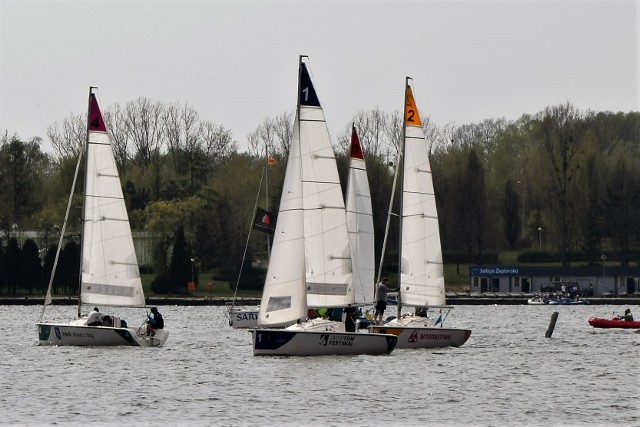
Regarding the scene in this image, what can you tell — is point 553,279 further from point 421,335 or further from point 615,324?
point 421,335

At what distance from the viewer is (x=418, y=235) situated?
51062 mm

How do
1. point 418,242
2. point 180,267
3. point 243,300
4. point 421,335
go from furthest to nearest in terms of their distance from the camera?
point 180,267 → point 243,300 → point 418,242 → point 421,335

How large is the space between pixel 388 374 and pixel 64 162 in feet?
287

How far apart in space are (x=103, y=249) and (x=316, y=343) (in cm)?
1084

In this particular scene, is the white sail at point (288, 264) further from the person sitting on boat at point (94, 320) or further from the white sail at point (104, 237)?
the white sail at point (104, 237)

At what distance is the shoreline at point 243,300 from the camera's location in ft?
342

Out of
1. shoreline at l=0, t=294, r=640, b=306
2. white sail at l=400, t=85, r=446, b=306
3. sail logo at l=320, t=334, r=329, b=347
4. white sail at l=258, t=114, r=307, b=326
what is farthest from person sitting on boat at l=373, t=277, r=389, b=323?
shoreline at l=0, t=294, r=640, b=306

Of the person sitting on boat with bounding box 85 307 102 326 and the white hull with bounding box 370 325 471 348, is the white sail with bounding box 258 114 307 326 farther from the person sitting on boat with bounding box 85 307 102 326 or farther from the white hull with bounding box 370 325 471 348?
the person sitting on boat with bounding box 85 307 102 326

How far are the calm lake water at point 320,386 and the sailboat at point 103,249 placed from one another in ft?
3.89

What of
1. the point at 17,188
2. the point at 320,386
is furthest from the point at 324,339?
the point at 17,188

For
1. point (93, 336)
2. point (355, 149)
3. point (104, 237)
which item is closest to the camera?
point (93, 336)

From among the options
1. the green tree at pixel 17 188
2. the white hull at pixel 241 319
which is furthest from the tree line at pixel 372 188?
the white hull at pixel 241 319

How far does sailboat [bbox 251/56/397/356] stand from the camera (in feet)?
144

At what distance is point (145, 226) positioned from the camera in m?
122
